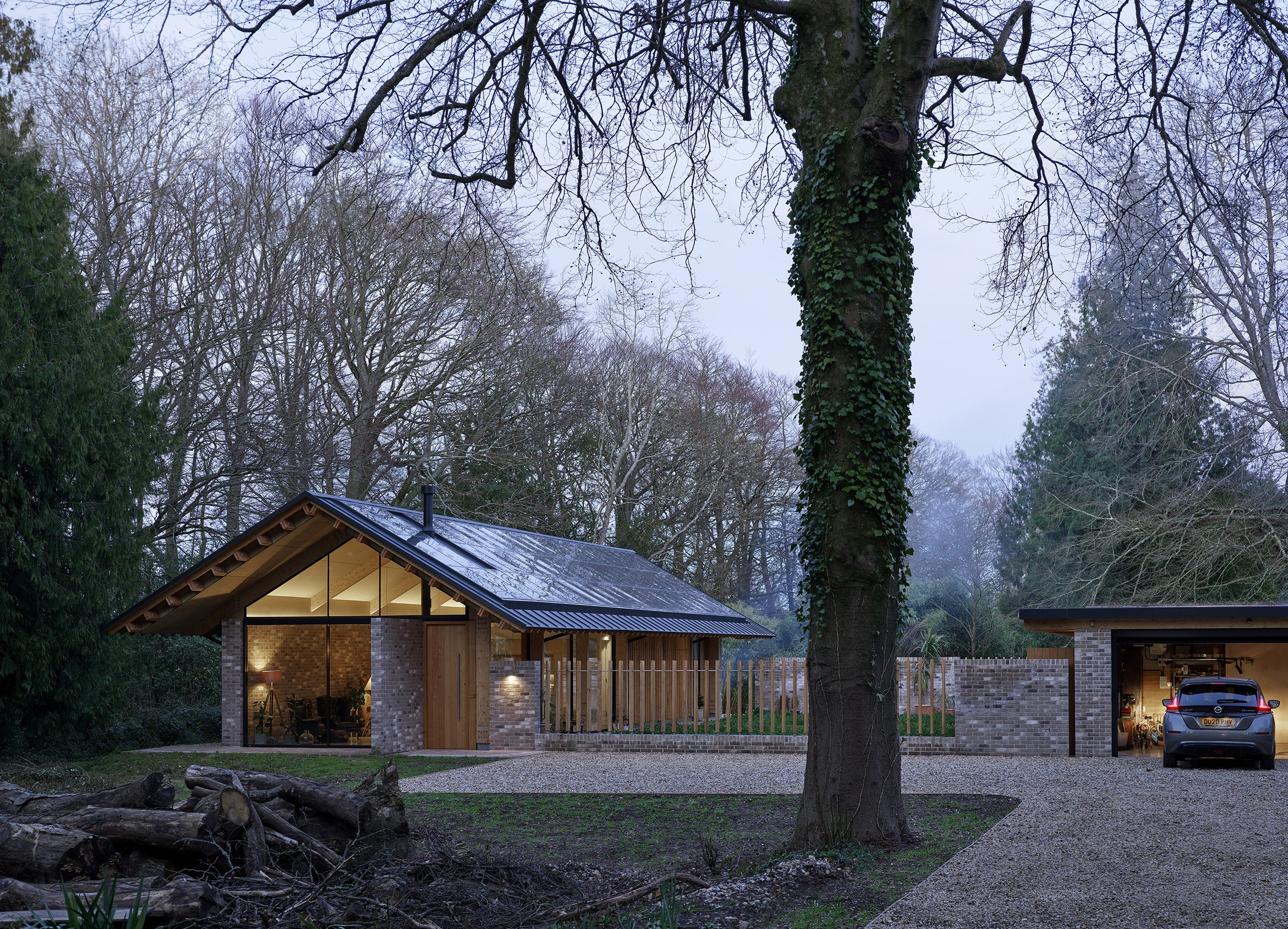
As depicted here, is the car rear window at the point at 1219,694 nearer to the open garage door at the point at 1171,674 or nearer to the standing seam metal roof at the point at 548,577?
the open garage door at the point at 1171,674

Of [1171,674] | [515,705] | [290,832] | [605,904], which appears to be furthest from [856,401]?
[1171,674]

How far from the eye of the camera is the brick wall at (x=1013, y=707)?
1955cm

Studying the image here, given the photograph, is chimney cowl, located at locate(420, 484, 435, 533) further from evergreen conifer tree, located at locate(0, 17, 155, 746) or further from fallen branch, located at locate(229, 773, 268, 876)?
fallen branch, located at locate(229, 773, 268, 876)

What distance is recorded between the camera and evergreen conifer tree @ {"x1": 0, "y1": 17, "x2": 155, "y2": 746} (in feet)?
63.1

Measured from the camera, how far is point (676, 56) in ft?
39.8

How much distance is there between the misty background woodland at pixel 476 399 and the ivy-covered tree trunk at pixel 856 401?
777 cm

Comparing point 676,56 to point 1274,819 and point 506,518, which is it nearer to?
point 1274,819

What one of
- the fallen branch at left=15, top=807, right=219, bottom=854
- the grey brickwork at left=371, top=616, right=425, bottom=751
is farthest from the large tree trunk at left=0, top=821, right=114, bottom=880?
the grey brickwork at left=371, top=616, right=425, bottom=751

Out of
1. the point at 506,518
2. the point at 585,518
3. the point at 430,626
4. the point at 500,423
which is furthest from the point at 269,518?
the point at 585,518

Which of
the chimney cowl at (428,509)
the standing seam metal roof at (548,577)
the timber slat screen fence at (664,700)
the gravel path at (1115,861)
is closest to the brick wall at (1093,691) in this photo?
the timber slat screen fence at (664,700)

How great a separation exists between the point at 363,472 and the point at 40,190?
11128 millimetres

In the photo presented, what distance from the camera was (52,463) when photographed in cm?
1995

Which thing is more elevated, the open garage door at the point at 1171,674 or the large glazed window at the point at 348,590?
the large glazed window at the point at 348,590

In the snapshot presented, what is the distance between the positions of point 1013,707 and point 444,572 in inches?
372
